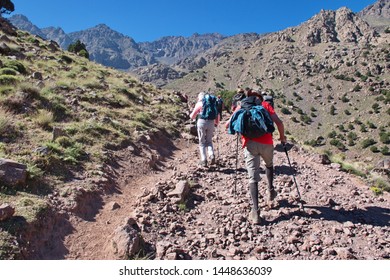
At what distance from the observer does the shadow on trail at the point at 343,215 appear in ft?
20.6

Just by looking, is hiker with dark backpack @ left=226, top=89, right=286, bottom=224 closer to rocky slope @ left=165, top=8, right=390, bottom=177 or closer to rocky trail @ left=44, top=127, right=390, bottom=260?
rocky trail @ left=44, top=127, right=390, bottom=260

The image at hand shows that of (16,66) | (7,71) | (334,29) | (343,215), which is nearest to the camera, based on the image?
(343,215)

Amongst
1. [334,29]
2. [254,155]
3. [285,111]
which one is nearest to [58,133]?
[254,155]

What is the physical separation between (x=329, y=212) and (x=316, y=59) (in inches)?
5082

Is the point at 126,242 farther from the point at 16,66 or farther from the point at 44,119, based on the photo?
the point at 16,66

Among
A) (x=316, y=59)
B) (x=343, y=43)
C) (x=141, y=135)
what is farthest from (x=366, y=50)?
(x=141, y=135)

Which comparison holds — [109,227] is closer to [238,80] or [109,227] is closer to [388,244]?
[388,244]

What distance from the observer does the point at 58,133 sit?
8.91 meters

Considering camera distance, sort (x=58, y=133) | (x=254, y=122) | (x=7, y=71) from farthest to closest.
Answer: (x=7, y=71)
(x=58, y=133)
(x=254, y=122)

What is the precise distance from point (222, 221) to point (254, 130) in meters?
1.81

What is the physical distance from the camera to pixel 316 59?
12388cm

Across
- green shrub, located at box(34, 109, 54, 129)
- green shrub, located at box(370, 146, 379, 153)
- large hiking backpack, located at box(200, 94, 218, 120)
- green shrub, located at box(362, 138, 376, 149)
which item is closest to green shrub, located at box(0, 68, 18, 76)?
green shrub, located at box(34, 109, 54, 129)

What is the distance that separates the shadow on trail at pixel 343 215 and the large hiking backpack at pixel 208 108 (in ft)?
11.5
